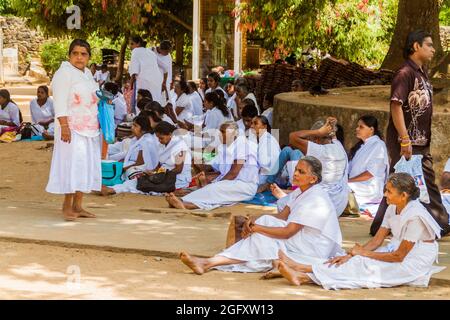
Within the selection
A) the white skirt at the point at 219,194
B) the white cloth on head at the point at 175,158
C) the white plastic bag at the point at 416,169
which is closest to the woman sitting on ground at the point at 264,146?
the white skirt at the point at 219,194

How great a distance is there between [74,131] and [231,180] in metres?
1.94

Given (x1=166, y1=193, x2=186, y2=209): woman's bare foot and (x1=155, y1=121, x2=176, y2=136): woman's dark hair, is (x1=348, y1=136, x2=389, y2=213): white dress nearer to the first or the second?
(x1=166, y1=193, x2=186, y2=209): woman's bare foot

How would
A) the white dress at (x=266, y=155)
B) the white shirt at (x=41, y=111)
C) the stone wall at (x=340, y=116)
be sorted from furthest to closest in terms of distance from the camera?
the white shirt at (x=41, y=111) < the stone wall at (x=340, y=116) < the white dress at (x=266, y=155)

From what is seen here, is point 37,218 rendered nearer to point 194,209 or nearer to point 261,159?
point 194,209

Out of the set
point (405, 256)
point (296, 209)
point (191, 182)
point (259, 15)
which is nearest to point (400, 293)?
point (405, 256)

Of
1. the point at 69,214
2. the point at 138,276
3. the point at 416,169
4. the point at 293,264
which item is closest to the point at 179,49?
the point at 69,214

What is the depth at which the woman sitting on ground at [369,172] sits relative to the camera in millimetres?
8797

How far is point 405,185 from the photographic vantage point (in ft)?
19.7

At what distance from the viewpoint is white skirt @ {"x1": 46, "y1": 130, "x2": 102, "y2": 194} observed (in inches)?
311

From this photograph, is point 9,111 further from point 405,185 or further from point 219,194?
point 405,185

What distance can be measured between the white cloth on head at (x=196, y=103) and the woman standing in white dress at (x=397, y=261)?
356 inches

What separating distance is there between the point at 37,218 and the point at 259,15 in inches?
193

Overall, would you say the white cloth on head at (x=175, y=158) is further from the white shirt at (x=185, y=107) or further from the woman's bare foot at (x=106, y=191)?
the white shirt at (x=185, y=107)

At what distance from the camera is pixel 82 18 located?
784 inches
